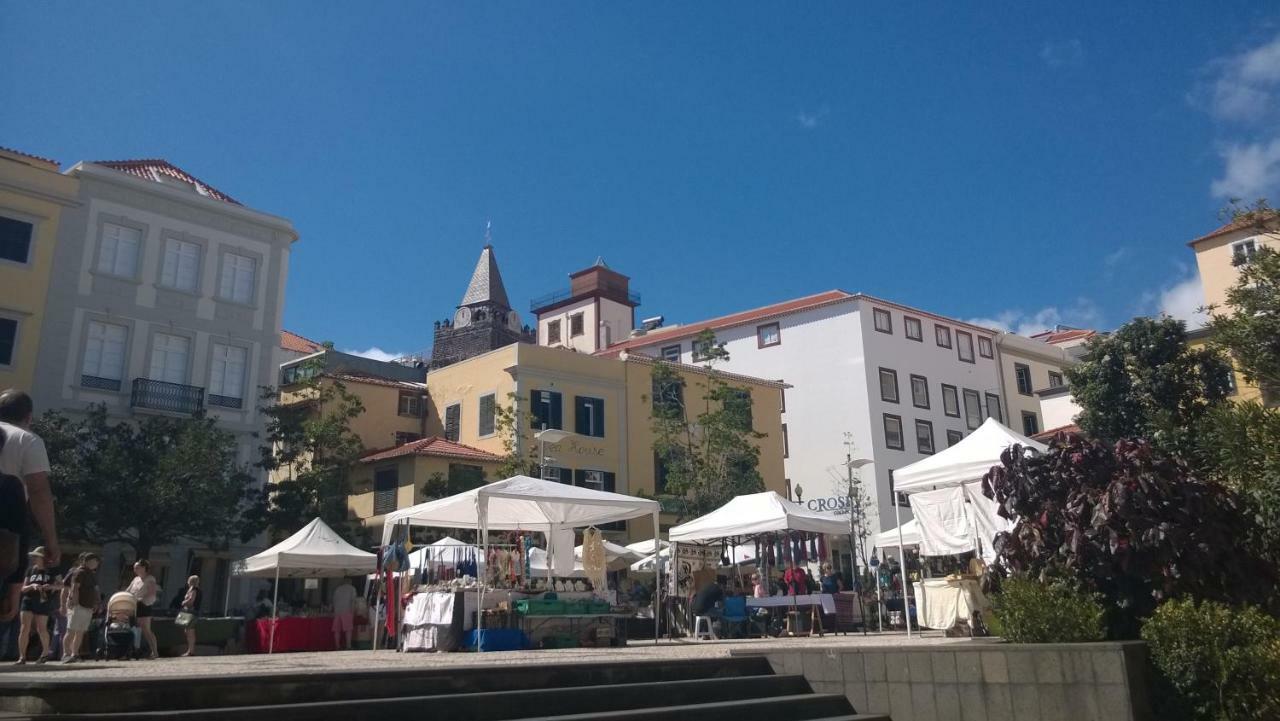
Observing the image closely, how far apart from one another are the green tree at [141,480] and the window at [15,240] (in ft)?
14.9

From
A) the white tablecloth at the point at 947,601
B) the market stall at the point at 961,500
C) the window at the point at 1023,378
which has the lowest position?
the white tablecloth at the point at 947,601

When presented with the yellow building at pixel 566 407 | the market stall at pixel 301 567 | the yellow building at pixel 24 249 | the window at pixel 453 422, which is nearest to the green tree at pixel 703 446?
the yellow building at pixel 566 407

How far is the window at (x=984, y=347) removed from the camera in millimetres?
53719

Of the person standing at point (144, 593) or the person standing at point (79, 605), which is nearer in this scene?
the person standing at point (79, 605)

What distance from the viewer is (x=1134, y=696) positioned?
6.95 metres

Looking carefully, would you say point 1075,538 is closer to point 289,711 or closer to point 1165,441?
point 289,711

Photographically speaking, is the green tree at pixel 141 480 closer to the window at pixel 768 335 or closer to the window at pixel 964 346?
the window at pixel 768 335

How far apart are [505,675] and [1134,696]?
14.5ft

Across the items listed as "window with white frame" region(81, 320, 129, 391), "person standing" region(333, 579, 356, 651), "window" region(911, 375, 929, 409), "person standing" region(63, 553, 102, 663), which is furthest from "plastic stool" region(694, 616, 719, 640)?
"window" region(911, 375, 929, 409)

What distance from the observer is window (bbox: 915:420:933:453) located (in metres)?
48.3

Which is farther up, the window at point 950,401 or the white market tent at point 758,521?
the window at point 950,401

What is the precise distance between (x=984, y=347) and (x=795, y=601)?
1587 inches

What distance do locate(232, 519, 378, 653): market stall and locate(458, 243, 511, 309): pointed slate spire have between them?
133 ft

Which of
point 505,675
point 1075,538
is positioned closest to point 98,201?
point 505,675
